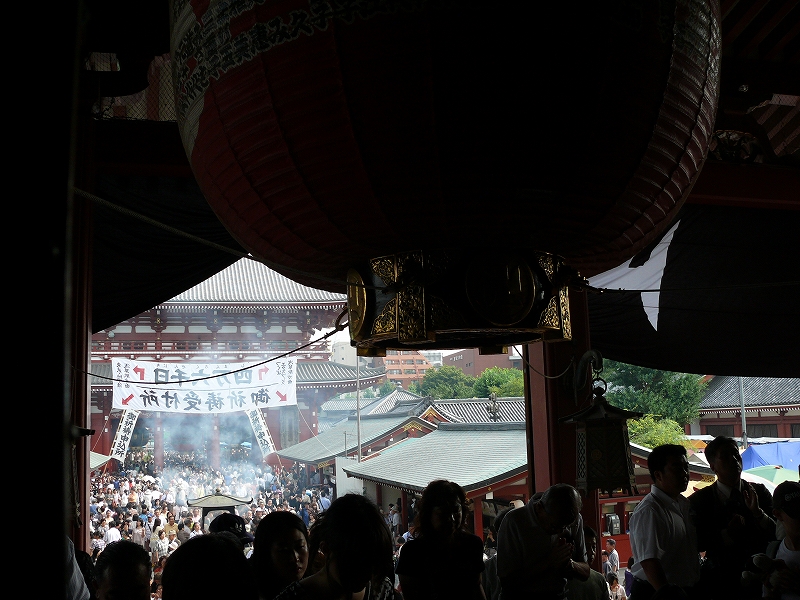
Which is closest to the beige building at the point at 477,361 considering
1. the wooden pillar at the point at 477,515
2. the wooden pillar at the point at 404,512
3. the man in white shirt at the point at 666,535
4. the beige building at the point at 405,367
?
the beige building at the point at 405,367

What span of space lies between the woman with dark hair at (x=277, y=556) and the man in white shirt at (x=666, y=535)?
86 centimetres

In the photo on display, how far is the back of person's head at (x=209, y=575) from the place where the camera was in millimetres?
883

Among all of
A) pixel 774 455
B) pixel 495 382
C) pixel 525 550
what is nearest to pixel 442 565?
pixel 525 550

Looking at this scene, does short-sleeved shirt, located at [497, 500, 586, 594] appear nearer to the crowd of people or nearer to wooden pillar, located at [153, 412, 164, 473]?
the crowd of people

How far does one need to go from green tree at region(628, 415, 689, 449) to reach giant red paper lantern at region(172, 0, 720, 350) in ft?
47.3

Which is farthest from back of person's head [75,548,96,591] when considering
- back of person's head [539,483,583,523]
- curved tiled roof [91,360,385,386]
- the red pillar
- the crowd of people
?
curved tiled roof [91,360,385,386]

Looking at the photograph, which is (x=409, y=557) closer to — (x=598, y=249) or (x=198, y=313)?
(x=598, y=249)

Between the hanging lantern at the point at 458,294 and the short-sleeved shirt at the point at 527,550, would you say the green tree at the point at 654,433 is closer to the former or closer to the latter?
the short-sleeved shirt at the point at 527,550

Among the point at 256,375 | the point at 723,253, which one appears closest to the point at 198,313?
the point at 256,375

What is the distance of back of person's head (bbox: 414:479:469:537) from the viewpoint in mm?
1663

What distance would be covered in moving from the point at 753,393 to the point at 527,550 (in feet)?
57.0

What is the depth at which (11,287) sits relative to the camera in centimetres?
19

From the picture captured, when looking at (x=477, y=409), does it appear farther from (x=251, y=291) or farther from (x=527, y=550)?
(x=527, y=550)

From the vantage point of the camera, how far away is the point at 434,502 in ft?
5.46
